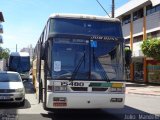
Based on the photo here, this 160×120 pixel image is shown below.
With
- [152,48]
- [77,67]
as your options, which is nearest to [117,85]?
[77,67]

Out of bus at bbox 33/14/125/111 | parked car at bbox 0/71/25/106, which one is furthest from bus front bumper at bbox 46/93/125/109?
parked car at bbox 0/71/25/106

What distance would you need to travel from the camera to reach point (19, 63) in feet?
132

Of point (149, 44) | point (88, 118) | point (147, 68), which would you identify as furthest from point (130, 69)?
point (88, 118)

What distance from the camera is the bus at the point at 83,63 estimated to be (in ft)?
38.3

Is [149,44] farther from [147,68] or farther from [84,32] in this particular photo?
[84,32]

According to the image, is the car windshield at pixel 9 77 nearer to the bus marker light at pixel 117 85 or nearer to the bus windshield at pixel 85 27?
the bus windshield at pixel 85 27

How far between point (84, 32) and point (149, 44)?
22602 millimetres

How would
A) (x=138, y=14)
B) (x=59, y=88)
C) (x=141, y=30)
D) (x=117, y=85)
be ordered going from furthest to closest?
(x=138, y=14) < (x=141, y=30) < (x=117, y=85) < (x=59, y=88)

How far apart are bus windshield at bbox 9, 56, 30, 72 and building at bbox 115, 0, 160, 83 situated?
37.8 feet

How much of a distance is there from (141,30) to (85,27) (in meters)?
30.3

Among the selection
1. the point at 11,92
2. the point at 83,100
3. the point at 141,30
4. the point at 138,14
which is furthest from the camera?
the point at 138,14

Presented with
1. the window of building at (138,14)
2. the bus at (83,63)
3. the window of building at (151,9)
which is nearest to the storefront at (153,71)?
the window of building at (151,9)

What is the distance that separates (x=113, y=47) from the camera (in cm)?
1223

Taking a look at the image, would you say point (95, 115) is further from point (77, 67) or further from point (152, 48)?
point (152, 48)
